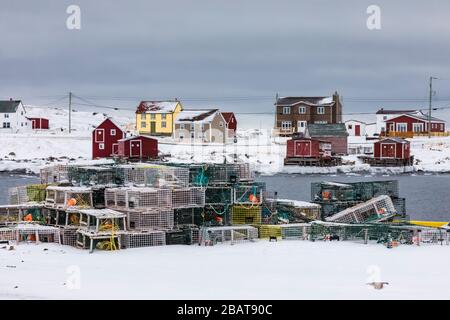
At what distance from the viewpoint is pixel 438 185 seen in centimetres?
5703

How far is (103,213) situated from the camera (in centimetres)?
1919

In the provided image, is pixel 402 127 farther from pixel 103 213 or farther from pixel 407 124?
pixel 103 213

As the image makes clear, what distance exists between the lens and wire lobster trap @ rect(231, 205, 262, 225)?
22250 millimetres

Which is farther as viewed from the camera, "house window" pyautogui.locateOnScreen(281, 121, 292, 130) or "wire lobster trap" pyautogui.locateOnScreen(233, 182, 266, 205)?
"house window" pyautogui.locateOnScreen(281, 121, 292, 130)

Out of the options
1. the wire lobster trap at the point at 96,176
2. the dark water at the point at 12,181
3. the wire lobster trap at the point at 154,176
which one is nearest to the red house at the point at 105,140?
the dark water at the point at 12,181

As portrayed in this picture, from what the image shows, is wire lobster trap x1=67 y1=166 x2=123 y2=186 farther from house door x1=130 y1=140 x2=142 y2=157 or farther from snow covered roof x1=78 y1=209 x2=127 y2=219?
house door x1=130 y1=140 x2=142 y2=157

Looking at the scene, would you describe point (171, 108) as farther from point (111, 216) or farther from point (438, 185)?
point (111, 216)

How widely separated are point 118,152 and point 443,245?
166ft

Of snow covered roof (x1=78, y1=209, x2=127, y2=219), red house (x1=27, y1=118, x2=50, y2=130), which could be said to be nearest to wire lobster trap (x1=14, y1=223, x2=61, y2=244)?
snow covered roof (x1=78, y1=209, x2=127, y2=219)

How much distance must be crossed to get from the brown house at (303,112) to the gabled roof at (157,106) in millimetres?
11397

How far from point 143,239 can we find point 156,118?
69945 millimetres

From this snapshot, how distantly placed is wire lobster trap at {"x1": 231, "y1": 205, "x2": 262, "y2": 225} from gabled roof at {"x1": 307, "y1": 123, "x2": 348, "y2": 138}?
5545cm

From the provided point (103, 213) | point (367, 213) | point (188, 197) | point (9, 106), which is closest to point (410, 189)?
point (367, 213)
